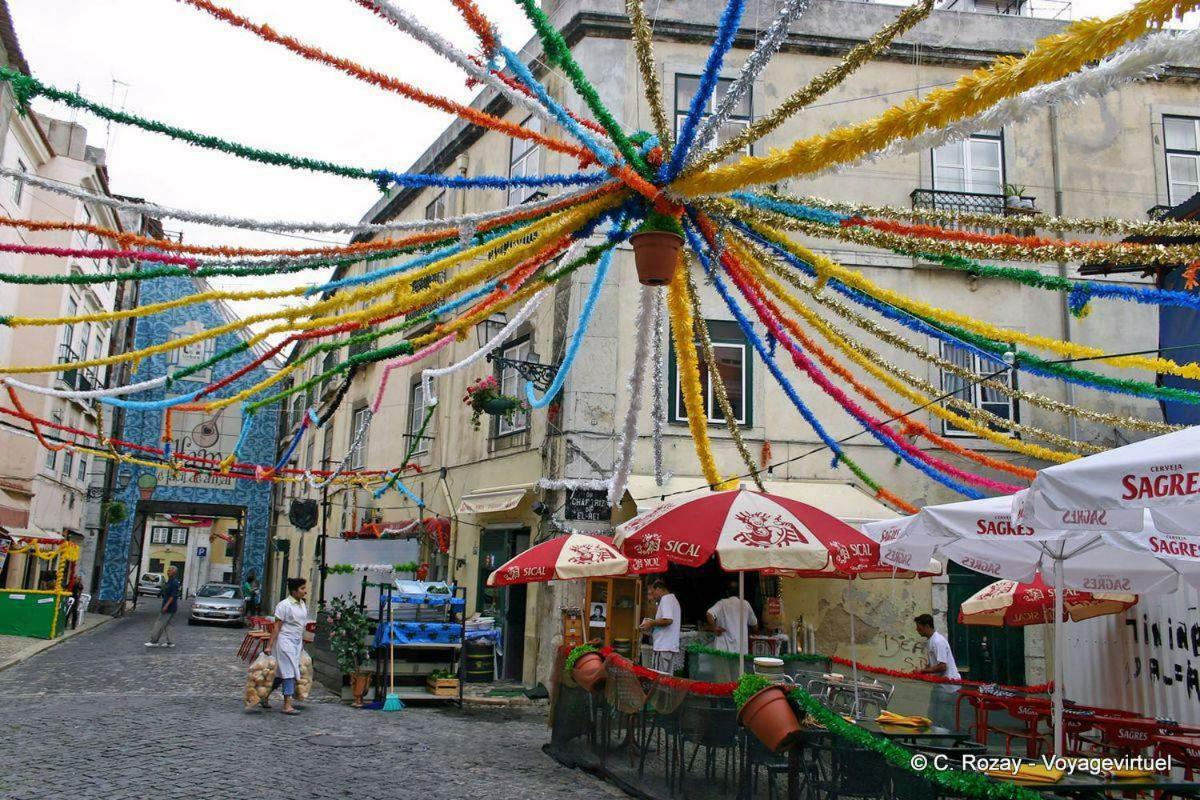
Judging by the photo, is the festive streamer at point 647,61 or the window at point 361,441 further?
the window at point 361,441

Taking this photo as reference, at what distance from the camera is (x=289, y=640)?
39.7 feet

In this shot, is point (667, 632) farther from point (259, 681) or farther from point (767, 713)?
point (259, 681)

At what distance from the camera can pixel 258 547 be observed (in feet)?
129

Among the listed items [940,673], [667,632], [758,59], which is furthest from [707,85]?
[940,673]

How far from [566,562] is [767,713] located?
4618 mm

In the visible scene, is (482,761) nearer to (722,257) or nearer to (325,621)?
(722,257)

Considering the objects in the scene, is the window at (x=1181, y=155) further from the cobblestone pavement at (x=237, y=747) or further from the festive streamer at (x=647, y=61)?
the cobblestone pavement at (x=237, y=747)

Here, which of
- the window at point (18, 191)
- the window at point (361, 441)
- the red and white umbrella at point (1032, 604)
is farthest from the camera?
the window at point (361, 441)

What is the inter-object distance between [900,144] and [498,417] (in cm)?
1326

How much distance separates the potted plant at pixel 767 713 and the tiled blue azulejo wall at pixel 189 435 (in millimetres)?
31602

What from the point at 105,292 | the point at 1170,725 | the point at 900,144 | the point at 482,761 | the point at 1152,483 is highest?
the point at 105,292

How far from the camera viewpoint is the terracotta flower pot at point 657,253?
6512 millimetres

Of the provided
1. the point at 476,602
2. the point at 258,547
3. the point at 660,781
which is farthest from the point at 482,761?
the point at 258,547

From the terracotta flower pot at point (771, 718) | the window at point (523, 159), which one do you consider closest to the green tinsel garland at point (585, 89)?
the terracotta flower pot at point (771, 718)
